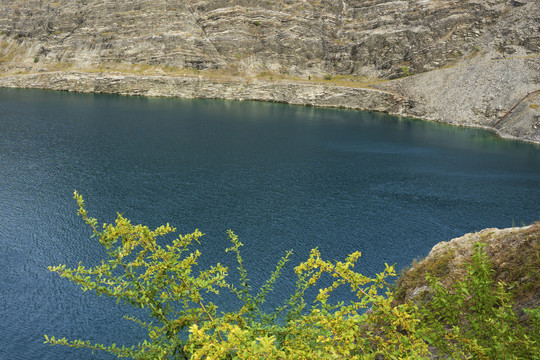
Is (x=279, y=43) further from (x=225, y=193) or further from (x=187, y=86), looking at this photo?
(x=225, y=193)

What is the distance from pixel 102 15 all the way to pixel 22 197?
159 metres

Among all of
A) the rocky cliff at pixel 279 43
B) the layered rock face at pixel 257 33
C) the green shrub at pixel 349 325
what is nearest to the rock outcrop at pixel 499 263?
the green shrub at pixel 349 325

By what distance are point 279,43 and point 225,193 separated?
127390 mm

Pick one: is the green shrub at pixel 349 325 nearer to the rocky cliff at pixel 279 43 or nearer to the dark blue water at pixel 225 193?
the dark blue water at pixel 225 193

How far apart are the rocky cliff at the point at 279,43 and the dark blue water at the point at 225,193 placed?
1841 inches

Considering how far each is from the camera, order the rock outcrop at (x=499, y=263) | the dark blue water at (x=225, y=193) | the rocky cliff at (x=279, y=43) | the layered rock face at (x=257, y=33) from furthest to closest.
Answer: the layered rock face at (x=257, y=33) < the rocky cliff at (x=279, y=43) < the dark blue water at (x=225, y=193) < the rock outcrop at (x=499, y=263)

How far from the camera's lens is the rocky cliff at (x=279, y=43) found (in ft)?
407

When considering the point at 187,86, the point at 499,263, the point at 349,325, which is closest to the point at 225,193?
→ the point at 499,263

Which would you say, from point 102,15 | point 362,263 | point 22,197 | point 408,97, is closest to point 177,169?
point 22,197

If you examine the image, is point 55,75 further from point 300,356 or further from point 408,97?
point 300,356

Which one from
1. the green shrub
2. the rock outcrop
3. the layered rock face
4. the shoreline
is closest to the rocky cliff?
the layered rock face

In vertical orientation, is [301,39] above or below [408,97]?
above

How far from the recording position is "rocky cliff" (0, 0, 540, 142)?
407 ft

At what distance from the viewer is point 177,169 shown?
2143 inches
